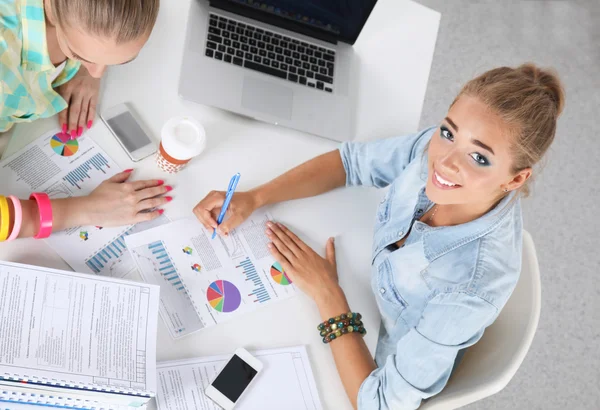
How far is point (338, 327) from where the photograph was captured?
3.80ft

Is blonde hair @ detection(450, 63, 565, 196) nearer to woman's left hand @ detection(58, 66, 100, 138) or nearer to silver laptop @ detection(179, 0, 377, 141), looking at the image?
silver laptop @ detection(179, 0, 377, 141)

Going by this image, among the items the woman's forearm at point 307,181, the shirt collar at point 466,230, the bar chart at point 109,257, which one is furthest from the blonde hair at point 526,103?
the bar chart at point 109,257

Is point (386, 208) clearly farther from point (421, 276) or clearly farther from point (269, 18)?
point (269, 18)

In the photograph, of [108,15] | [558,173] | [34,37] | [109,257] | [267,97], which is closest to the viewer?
[108,15]

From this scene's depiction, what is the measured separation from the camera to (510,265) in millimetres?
1130

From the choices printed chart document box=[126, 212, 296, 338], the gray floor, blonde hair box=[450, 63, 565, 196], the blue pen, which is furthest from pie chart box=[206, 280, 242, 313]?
the gray floor

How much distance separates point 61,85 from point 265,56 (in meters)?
0.46

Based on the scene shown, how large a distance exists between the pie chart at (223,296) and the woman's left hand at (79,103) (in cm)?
43

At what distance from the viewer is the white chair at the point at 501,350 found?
3.43 feet

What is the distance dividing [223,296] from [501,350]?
54 centimetres

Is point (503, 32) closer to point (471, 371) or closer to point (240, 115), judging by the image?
point (240, 115)

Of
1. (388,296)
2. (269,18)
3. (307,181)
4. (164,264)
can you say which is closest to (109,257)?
(164,264)

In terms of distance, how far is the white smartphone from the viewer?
1238 millimetres

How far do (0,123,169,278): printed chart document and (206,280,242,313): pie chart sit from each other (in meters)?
0.16
